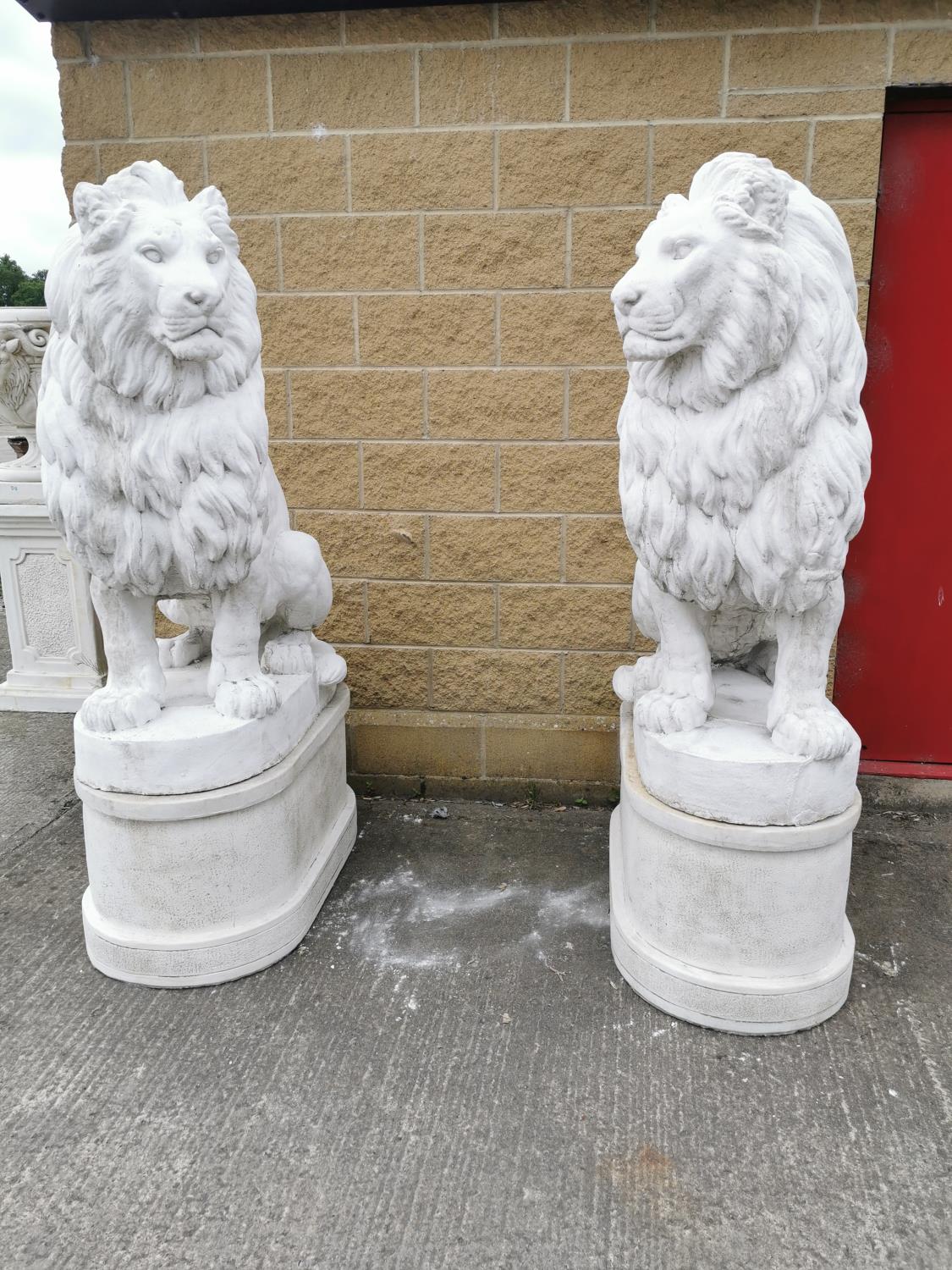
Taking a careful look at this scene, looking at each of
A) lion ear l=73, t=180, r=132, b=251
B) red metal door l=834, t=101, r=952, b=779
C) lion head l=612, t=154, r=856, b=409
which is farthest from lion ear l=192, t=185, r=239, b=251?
red metal door l=834, t=101, r=952, b=779

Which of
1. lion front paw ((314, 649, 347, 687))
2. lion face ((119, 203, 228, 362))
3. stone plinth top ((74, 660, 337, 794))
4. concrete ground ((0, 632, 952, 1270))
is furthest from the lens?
lion front paw ((314, 649, 347, 687))

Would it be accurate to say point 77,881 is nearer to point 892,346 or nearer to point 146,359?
point 146,359

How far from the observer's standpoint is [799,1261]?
172 cm

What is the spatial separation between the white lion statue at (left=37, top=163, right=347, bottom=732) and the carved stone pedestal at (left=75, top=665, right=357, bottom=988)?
89mm

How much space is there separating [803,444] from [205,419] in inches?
52.8

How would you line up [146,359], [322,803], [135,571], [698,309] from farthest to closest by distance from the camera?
1. [322,803]
2. [135,571]
3. [146,359]
4. [698,309]

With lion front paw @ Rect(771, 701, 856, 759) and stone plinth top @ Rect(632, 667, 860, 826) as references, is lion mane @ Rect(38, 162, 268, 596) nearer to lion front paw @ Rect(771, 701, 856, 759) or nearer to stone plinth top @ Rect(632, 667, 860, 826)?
stone plinth top @ Rect(632, 667, 860, 826)

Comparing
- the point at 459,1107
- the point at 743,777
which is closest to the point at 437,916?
the point at 459,1107

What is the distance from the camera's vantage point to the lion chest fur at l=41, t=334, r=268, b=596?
88.6 inches

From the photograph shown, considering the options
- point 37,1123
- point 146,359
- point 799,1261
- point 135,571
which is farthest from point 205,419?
point 799,1261

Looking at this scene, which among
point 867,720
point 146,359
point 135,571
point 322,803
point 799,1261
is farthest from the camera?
point 867,720

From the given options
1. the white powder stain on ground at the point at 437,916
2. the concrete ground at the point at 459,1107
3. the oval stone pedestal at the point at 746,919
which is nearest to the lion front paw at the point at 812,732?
the oval stone pedestal at the point at 746,919

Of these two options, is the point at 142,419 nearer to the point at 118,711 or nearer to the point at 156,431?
the point at 156,431

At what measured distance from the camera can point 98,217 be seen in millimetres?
2086
